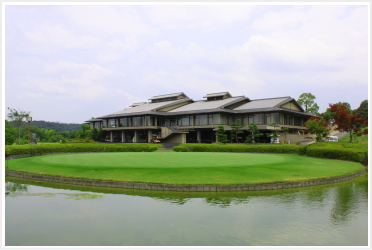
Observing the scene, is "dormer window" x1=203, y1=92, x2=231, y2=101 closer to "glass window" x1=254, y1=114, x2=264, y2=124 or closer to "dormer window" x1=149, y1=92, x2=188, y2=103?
"dormer window" x1=149, y1=92, x2=188, y2=103

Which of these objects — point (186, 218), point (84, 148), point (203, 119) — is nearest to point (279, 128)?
point (203, 119)

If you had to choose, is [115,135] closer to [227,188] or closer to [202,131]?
[202,131]

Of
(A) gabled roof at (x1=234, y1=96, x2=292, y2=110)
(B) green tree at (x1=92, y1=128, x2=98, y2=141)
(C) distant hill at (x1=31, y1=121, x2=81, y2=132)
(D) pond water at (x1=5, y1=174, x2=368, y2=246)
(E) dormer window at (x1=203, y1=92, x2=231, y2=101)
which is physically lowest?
(D) pond water at (x1=5, y1=174, x2=368, y2=246)

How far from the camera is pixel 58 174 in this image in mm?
14508

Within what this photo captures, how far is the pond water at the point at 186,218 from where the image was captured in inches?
263

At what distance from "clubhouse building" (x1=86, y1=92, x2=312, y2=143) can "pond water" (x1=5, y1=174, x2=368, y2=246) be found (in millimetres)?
28003

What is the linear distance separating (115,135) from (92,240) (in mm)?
47325

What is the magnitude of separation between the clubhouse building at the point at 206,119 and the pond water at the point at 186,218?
91.9 feet

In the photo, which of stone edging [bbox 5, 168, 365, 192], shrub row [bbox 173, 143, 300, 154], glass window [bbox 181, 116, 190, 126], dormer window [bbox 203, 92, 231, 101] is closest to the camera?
stone edging [bbox 5, 168, 365, 192]

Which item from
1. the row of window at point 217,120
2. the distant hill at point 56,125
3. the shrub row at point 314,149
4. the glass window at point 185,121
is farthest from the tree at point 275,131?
the distant hill at point 56,125

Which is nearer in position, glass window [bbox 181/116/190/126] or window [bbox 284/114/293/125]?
window [bbox 284/114/293/125]

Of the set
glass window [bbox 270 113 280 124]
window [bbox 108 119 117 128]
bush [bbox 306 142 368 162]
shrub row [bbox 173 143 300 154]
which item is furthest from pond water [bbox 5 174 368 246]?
window [bbox 108 119 117 128]

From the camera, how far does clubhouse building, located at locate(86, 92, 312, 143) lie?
39594mm

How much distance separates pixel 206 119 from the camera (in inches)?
1674
